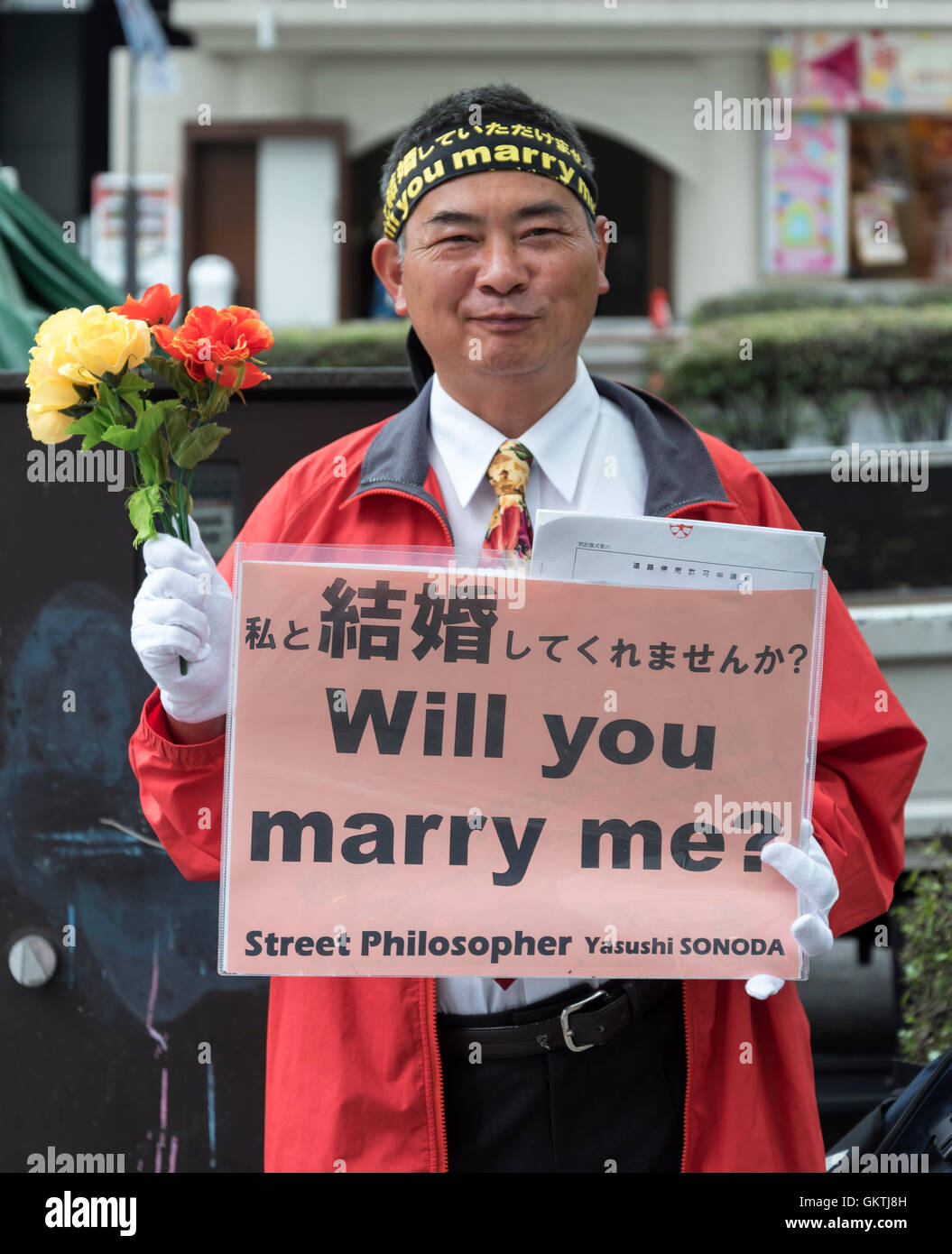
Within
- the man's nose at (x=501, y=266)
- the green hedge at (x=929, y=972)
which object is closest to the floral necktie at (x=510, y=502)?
the man's nose at (x=501, y=266)

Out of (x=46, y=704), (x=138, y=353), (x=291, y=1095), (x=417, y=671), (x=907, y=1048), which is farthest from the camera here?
(x=907, y=1048)

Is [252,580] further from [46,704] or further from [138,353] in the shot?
[46,704]

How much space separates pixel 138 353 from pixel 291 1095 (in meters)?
1.07

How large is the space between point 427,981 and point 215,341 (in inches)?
36.5

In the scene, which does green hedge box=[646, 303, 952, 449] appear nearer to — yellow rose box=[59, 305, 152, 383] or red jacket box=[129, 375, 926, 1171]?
red jacket box=[129, 375, 926, 1171]

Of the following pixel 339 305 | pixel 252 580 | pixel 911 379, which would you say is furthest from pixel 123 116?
pixel 252 580

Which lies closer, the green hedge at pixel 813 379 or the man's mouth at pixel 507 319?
the man's mouth at pixel 507 319

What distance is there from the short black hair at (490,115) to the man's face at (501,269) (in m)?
0.11

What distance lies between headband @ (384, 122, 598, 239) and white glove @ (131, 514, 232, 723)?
0.67 m

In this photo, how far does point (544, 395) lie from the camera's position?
2119 millimetres

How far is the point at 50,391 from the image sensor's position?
5.72 feet

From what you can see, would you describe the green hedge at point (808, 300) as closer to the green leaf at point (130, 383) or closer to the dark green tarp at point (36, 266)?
the dark green tarp at point (36, 266)

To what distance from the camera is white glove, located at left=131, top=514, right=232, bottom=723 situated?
177 centimetres

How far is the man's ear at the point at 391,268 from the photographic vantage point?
2.22m
